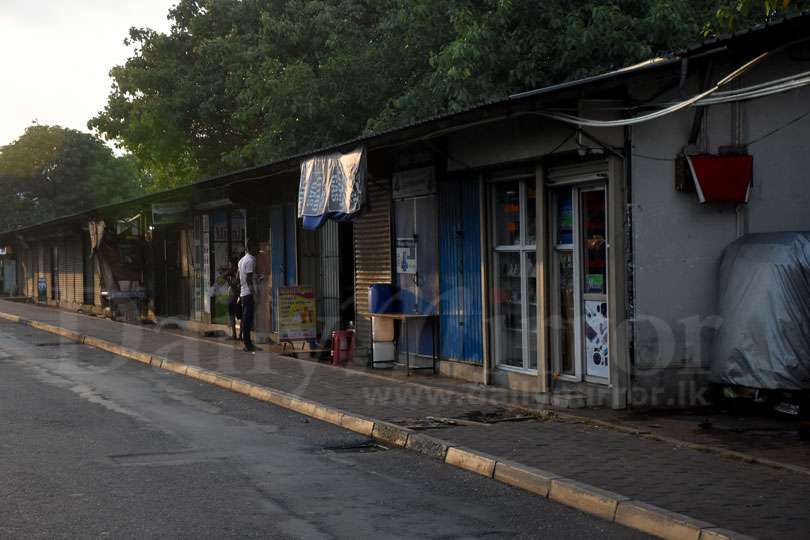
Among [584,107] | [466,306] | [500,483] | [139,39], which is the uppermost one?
[139,39]

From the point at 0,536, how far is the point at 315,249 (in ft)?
44.2

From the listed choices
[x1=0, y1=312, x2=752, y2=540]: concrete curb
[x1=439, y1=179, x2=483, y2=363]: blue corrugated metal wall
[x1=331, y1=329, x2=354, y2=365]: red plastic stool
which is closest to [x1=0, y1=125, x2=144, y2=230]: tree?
[x1=331, y1=329, x2=354, y2=365]: red plastic stool

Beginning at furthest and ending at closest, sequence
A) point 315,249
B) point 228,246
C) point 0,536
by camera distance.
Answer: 1. point 228,246
2. point 315,249
3. point 0,536

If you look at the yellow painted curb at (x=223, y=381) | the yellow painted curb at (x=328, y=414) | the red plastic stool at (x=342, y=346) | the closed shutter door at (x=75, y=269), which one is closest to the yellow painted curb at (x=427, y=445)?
the yellow painted curb at (x=328, y=414)

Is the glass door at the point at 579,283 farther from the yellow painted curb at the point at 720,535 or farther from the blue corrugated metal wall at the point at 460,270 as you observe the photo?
the yellow painted curb at the point at 720,535

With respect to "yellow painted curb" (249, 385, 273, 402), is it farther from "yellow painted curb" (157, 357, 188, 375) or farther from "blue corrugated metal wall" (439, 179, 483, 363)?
"yellow painted curb" (157, 357, 188, 375)

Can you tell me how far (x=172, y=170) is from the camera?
42.3m

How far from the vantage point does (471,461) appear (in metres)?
8.53

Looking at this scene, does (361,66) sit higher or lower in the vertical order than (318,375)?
higher

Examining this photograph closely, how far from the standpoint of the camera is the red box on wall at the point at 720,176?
10.6 metres

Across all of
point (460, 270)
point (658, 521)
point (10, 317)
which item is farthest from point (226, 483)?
point (10, 317)

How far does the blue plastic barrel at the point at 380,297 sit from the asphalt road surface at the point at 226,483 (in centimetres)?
336

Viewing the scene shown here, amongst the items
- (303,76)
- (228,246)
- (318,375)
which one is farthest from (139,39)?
(318,375)

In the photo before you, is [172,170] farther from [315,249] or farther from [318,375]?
[318,375]
